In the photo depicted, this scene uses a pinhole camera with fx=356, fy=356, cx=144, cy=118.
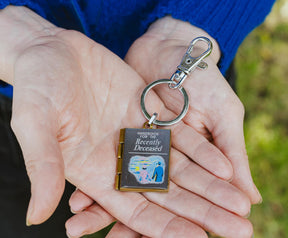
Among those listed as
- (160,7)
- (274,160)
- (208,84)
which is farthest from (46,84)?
(274,160)

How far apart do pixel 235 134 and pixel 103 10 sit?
1197 mm

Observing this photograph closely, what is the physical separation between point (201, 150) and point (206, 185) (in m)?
0.21

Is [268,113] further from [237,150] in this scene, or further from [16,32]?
[16,32]

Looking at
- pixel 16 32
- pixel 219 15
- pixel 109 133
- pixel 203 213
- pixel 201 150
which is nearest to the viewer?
pixel 203 213

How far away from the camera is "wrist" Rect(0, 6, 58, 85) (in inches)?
84.9

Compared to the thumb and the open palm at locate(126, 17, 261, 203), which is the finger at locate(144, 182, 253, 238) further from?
the thumb

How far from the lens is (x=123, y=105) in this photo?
2.23 meters

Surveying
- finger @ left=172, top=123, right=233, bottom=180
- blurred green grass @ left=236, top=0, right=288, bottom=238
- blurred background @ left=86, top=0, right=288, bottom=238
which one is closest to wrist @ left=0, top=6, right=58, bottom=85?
finger @ left=172, top=123, right=233, bottom=180

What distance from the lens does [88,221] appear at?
1.79 meters

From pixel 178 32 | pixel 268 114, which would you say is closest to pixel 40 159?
pixel 178 32

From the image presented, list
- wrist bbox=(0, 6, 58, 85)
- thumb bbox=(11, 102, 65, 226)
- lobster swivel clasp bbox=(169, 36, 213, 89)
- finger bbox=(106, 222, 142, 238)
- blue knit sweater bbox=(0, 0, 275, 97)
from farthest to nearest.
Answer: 1. blue knit sweater bbox=(0, 0, 275, 97)
2. lobster swivel clasp bbox=(169, 36, 213, 89)
3. wrist bbox=(0, 6, 58, 85)
4. finger bbox=(106, 222, 142, 238)
5. thumb bbox=(11, 102, 65, 226)

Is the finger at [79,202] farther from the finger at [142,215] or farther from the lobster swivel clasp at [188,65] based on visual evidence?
the lobster swivel clasp at [188,65]

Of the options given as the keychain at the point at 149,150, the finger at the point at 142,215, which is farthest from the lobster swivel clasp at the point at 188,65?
the finger at the point at 142,215

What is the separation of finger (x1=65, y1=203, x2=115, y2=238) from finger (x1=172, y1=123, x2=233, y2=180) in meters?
0.57
